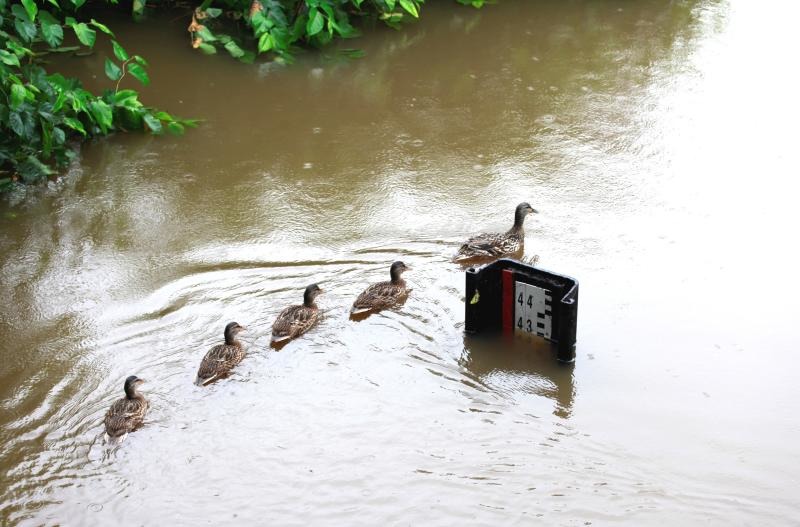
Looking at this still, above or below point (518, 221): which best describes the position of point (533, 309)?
below

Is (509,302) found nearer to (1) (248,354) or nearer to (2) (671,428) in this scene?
(2) (671,428)

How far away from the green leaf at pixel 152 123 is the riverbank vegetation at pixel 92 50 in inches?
0.4

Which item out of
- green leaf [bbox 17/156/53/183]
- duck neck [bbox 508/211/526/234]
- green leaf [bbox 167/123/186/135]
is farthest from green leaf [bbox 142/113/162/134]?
duck neck [bbox 508/211/526/234]

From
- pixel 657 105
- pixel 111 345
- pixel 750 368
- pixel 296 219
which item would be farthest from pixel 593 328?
pixel 657 105

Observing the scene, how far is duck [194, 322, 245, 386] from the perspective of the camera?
662 centimetres

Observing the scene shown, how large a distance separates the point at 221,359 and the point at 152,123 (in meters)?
4.16

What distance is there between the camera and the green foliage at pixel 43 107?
8.60m

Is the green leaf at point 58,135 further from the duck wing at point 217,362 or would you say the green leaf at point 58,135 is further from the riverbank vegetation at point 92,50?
the duck wing at point 217,362

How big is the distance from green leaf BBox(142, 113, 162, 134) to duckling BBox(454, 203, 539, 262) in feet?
12.6

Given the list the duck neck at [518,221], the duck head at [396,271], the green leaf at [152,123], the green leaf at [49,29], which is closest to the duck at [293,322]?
the duck head at [396,271]

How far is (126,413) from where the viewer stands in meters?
6.11

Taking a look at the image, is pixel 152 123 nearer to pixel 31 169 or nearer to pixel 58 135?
pixel 58 135

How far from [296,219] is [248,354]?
204cm

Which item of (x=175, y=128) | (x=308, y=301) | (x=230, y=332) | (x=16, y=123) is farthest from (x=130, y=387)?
(x=175, y=128)
